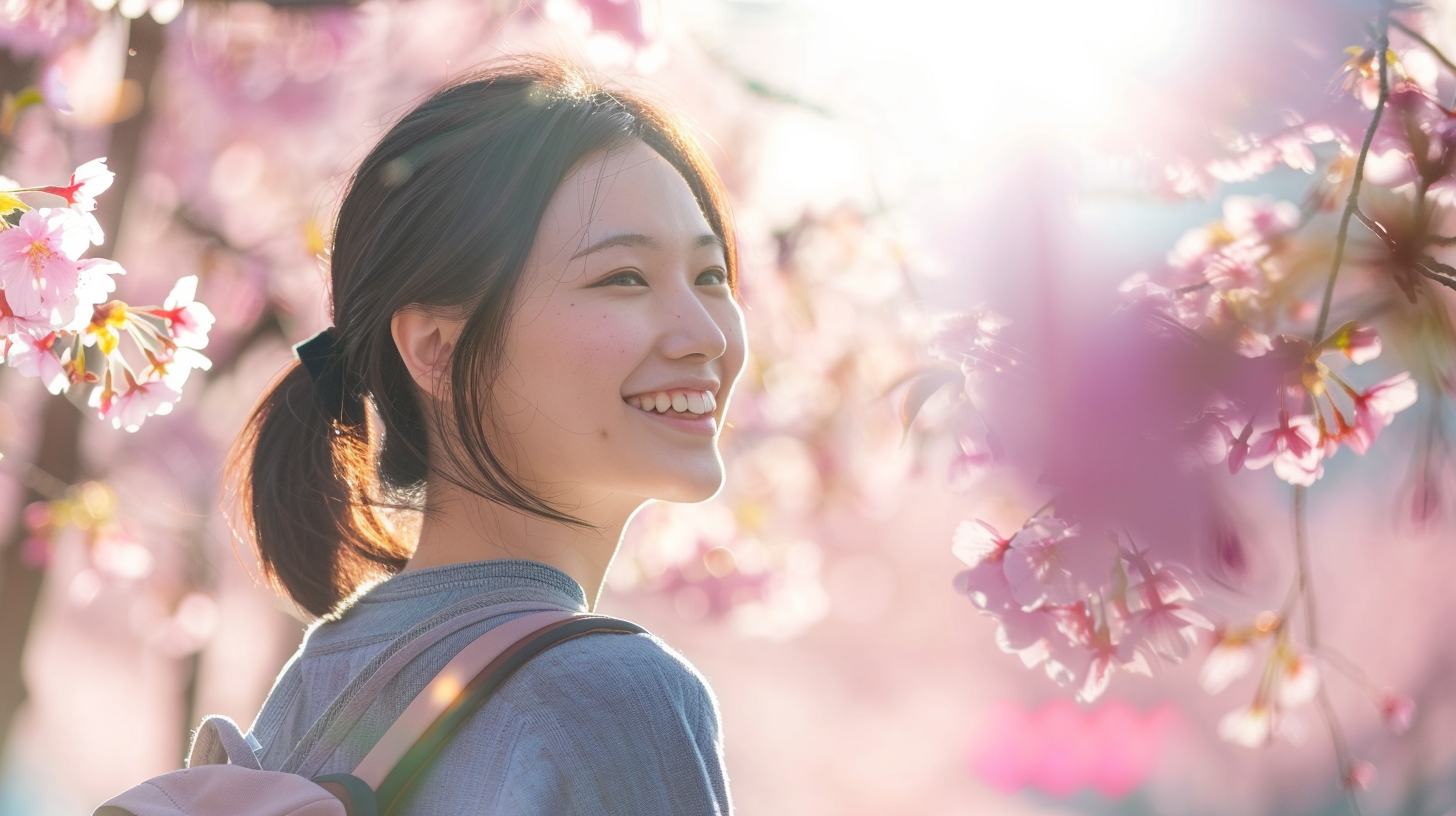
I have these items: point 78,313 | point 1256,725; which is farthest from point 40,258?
point 1256,725

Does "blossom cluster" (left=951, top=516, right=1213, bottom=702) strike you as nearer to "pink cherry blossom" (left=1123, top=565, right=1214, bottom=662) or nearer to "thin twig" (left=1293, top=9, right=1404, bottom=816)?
"pink cherry blossom" (left=1123, top=565, right=1214, bottom=662)

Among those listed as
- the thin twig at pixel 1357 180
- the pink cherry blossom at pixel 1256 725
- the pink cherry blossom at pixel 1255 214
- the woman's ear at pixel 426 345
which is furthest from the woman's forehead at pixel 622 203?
the pink cherry blossom at pixel 1256 725

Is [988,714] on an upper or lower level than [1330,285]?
lower

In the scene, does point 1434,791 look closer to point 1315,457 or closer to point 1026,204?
point 1026,204

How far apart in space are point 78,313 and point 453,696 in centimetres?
59

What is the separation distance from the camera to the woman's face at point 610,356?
3.78 ft

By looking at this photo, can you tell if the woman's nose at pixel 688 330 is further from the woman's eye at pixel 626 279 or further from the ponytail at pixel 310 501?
the ponytail at pixel 310 501

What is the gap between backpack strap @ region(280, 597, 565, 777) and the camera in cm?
104

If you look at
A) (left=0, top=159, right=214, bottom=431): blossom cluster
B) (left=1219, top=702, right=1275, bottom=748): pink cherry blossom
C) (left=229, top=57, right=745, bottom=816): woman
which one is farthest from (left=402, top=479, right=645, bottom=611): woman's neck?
(left=1219, top=702, right=1275, bottom=748): pink cherry blossom

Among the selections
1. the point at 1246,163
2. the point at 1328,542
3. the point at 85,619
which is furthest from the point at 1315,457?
the point at 85,619

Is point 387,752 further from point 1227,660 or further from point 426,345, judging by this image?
point 1227,660

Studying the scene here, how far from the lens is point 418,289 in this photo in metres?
1.20

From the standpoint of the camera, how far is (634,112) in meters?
1.31

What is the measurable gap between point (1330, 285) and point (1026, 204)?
867 millimetres
